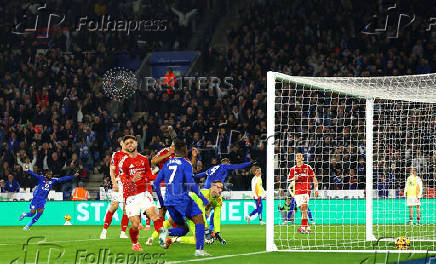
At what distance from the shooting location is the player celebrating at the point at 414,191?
23219 millimetres

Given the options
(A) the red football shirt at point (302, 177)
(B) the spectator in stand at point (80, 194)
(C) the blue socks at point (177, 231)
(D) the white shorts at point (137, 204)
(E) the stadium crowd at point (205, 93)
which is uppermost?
(E) the stadium crowd at point (205, 93)

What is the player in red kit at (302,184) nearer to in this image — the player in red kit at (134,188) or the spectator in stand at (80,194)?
the player in red kit at (134,188)

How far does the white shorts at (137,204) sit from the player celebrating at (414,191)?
1196 cm

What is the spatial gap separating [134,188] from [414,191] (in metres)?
13.0

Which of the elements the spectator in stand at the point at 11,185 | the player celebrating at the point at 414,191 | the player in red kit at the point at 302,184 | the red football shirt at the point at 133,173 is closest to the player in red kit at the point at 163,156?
the red football shirt at the point at 133,173

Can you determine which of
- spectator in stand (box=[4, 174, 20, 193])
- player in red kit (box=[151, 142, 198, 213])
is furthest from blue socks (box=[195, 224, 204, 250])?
spectator in stand (box=[4, 174, 20, 193])

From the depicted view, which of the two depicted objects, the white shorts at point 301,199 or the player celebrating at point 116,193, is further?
the white shorts at point 301,199

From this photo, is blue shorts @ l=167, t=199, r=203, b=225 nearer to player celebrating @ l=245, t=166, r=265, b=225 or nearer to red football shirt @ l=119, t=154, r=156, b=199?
red football shirt @ l=119, t=154, r=156, b=199

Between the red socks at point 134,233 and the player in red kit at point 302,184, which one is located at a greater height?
the player in red kit at point 302,184

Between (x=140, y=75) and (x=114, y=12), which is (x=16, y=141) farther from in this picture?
(x=114, y=12)

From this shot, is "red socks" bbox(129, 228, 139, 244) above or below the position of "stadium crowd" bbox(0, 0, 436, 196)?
below

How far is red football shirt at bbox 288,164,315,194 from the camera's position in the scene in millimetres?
19125

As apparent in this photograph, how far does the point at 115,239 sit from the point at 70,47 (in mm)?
20551

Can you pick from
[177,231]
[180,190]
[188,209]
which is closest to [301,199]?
[177,231]
